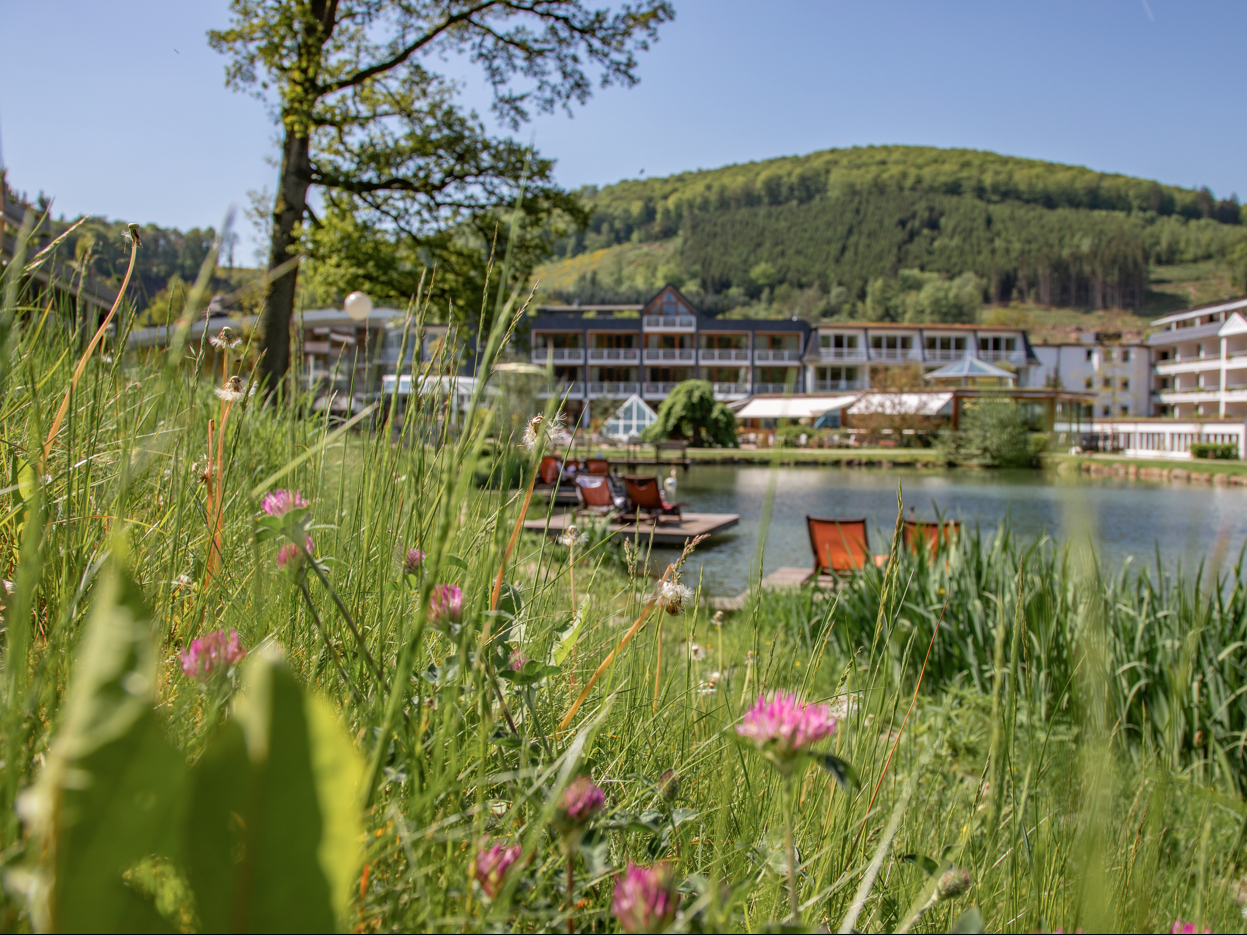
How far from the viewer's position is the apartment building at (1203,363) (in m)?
40.3

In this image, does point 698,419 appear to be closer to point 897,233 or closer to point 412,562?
point 412,562

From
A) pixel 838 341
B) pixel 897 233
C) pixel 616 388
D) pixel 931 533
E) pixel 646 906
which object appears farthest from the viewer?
pixel 897 233

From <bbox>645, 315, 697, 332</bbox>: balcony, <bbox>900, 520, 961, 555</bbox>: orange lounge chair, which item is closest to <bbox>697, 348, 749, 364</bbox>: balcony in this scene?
<bbox>645, 315, 697, 332</bbox>: balcony

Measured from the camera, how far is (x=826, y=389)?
156 ft

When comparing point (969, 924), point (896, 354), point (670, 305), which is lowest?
point (969, 924)

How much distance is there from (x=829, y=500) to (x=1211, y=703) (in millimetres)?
12995

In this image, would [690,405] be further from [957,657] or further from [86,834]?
[86,834]

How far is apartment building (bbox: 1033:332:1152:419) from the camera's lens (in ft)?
160

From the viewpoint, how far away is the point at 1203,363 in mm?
43094

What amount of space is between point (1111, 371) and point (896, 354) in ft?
43.5

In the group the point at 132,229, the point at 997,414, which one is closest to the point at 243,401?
the point at 132,229

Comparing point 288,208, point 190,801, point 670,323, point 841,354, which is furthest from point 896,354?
point 190,801

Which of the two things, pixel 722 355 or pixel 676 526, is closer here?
pixel 676 526

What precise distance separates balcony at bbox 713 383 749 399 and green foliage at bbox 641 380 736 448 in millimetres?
13942
